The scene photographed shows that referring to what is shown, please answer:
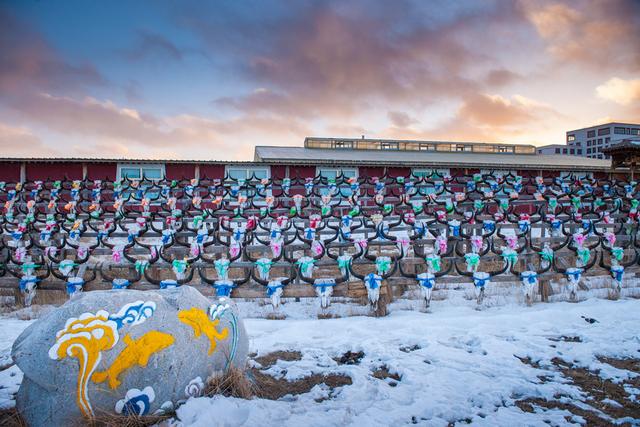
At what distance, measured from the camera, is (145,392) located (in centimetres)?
282

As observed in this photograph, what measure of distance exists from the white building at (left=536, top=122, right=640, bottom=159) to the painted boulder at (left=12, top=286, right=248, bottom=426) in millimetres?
94775

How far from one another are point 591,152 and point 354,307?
10379cm

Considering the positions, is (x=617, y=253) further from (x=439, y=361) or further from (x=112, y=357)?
(x=112, y=357)

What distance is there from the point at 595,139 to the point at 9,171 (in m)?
106

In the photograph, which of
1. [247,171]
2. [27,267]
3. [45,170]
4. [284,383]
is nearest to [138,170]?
[45,170]

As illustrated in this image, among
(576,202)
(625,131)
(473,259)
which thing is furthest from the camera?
(625,131)

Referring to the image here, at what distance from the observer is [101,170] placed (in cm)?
1962

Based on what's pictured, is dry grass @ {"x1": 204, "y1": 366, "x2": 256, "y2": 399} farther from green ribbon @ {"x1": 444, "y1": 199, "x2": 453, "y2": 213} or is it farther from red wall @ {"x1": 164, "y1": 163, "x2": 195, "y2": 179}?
red wall @ {"x1": 164, "y1": 163, "x2": 195, "y2": 179}

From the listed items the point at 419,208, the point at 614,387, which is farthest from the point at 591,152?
the point at 614,387

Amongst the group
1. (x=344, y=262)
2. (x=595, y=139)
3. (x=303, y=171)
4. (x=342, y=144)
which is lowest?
(x=344, y=262)

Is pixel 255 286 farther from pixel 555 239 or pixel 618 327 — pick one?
pixel 555 239

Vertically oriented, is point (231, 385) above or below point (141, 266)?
below

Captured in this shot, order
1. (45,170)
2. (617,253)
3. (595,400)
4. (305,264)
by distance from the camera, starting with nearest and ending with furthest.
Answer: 1. (595,400)
2. (305,264)
3. (617,253)
4. (45,170)

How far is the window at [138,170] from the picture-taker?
19.4 meters
